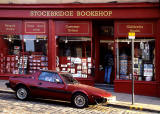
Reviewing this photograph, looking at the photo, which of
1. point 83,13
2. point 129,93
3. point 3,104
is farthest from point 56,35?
point 3,104

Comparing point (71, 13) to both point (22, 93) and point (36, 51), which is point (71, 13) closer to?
point (36, 51)

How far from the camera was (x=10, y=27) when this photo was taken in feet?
50.6

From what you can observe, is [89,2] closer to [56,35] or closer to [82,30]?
[82,30]

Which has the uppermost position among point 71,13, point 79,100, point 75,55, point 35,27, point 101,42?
point 71,13

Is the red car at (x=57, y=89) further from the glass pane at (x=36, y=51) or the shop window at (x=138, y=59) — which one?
the glass pane at (x=36, y=51)

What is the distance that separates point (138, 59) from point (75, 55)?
355 centimetres

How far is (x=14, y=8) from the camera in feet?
49.3

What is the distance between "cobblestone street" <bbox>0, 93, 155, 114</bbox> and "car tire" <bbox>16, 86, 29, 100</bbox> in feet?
0.64

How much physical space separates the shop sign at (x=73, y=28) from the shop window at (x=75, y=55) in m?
0.30

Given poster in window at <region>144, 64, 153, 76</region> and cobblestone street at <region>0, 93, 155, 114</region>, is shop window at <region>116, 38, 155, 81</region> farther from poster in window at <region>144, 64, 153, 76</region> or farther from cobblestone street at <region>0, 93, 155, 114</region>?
cobblestone street at <region>0, 93, 155, 114</region>

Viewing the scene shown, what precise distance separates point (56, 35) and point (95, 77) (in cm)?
337

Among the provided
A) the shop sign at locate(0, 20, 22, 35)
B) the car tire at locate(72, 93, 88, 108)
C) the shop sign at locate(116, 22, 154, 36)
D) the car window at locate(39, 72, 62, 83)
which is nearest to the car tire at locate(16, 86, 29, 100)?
the car window at locate(39, 72, 62, 83)

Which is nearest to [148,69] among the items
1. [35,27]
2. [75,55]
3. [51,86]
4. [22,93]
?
[75,55]

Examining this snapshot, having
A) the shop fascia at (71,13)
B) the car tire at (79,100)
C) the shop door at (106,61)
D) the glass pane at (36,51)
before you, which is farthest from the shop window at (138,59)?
the car tire at (79,100)
